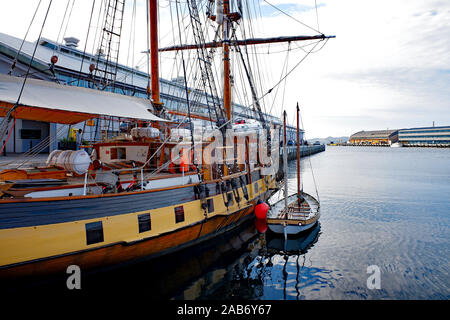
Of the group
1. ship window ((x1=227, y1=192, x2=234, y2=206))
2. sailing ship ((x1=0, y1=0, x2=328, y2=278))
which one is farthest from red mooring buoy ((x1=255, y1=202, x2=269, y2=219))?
ship window ((x1=227, y1=192, x2=234, y2=206))

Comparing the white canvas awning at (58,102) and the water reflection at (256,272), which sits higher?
A: the white canvas awning at (58,102)

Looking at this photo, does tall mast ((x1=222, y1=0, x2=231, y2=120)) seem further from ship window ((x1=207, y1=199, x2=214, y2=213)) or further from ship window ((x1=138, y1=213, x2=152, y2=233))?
ship window ((x1=138, y1=213, x2=152, y2=233))

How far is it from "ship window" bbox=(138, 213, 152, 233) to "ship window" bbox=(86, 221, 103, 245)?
1326 millimetres

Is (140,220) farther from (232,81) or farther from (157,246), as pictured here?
(232,81)

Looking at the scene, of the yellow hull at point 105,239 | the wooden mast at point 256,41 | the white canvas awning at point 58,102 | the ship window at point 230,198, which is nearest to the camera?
the yellow hull at point 105,239

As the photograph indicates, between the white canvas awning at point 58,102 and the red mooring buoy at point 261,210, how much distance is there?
9.10 meters

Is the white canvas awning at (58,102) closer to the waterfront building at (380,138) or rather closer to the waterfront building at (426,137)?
the waterfront building at (426,137)

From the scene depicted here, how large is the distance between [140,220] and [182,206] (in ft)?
6.27

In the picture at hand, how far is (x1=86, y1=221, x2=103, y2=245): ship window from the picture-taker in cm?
806

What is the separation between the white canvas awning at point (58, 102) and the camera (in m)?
7.81

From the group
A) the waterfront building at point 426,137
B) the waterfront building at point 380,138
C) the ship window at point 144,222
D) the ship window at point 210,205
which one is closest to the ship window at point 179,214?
the ship window at point 144,222

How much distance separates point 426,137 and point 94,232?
184 metres

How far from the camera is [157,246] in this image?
9.95m
